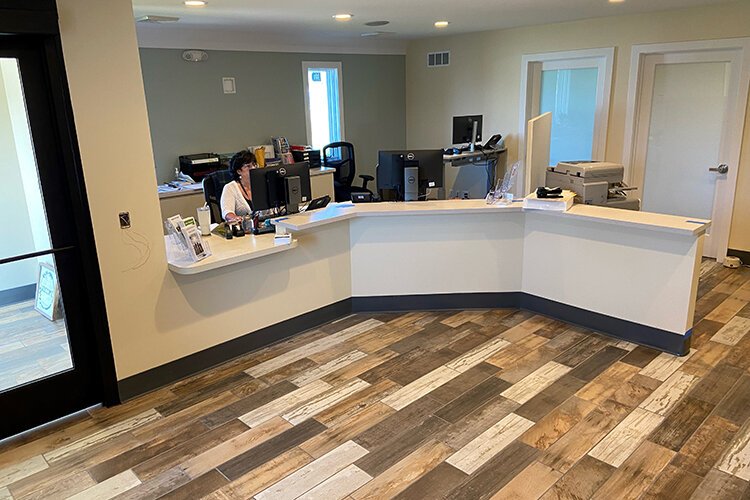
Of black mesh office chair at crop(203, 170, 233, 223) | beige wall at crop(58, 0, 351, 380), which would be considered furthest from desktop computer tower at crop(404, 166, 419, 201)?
black mesh office chair at crop(203, 170, 233, 223)

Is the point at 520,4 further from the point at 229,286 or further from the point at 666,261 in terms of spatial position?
the point at 229,286

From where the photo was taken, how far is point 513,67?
7.11m

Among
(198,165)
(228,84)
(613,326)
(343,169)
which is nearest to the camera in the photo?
(613,326)

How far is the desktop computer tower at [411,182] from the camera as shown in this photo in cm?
454

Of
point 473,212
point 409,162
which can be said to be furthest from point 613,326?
point 409,162

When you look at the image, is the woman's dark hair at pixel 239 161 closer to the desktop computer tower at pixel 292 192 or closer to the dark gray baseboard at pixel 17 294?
the desktop computer tower at pixel 292 192

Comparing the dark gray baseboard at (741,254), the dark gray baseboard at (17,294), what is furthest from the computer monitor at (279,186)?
the dark gray baseboard at (741,254)

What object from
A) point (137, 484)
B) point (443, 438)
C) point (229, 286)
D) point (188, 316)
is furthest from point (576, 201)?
point (137, 484)

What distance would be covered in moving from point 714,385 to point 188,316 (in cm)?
331

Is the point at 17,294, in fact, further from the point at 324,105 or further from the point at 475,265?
the point at 324,105

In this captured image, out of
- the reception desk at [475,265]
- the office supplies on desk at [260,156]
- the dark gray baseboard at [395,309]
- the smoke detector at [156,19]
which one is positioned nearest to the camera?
Result: the dark gray baseboard at [395,309]

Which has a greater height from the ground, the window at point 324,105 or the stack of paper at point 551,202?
the window at point 324,105

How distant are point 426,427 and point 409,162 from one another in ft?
7.34

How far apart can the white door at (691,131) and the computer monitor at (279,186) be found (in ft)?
13.0
